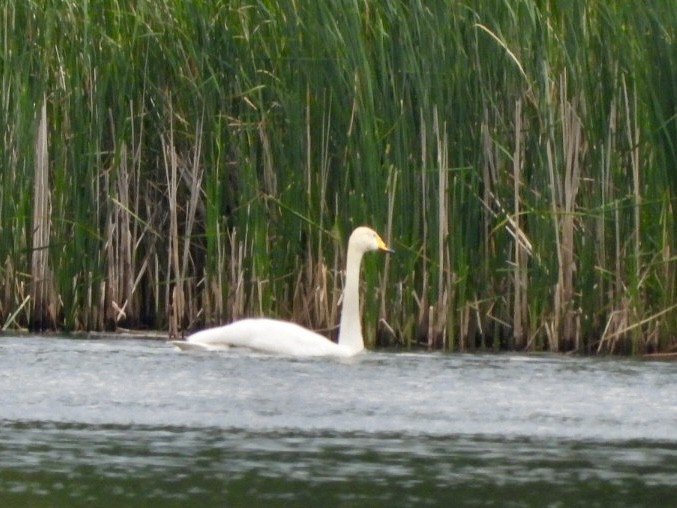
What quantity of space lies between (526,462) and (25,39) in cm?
702

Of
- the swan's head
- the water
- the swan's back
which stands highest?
the swan's head

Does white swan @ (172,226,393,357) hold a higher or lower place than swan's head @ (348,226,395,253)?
lower

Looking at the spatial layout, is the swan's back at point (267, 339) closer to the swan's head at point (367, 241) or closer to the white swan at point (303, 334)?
the white swan at point (303, 334)

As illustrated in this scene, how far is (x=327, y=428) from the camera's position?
354 inches

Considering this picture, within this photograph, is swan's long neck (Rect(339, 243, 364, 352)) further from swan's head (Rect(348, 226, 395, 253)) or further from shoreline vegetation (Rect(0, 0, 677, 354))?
shoreline vegetation (Rect(0, 0, 677, 354))

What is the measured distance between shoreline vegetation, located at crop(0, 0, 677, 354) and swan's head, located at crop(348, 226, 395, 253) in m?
0.51

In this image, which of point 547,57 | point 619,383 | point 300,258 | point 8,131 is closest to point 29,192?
point 8,131

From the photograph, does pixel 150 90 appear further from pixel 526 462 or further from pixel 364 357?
pixel 526 462

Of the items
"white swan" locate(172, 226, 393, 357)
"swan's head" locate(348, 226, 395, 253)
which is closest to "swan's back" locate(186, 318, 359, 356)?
"white swan" locate(172, 226, 393, 357)

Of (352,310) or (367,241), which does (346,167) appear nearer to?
(367,241)

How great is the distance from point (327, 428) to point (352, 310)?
3350 mm

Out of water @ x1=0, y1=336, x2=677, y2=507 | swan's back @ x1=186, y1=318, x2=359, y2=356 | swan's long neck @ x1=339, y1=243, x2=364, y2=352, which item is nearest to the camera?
water @ x1=0, y1=336, x2=677, y2=507

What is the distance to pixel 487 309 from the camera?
12.5 meters

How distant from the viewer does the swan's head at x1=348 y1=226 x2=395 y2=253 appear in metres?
12.1
